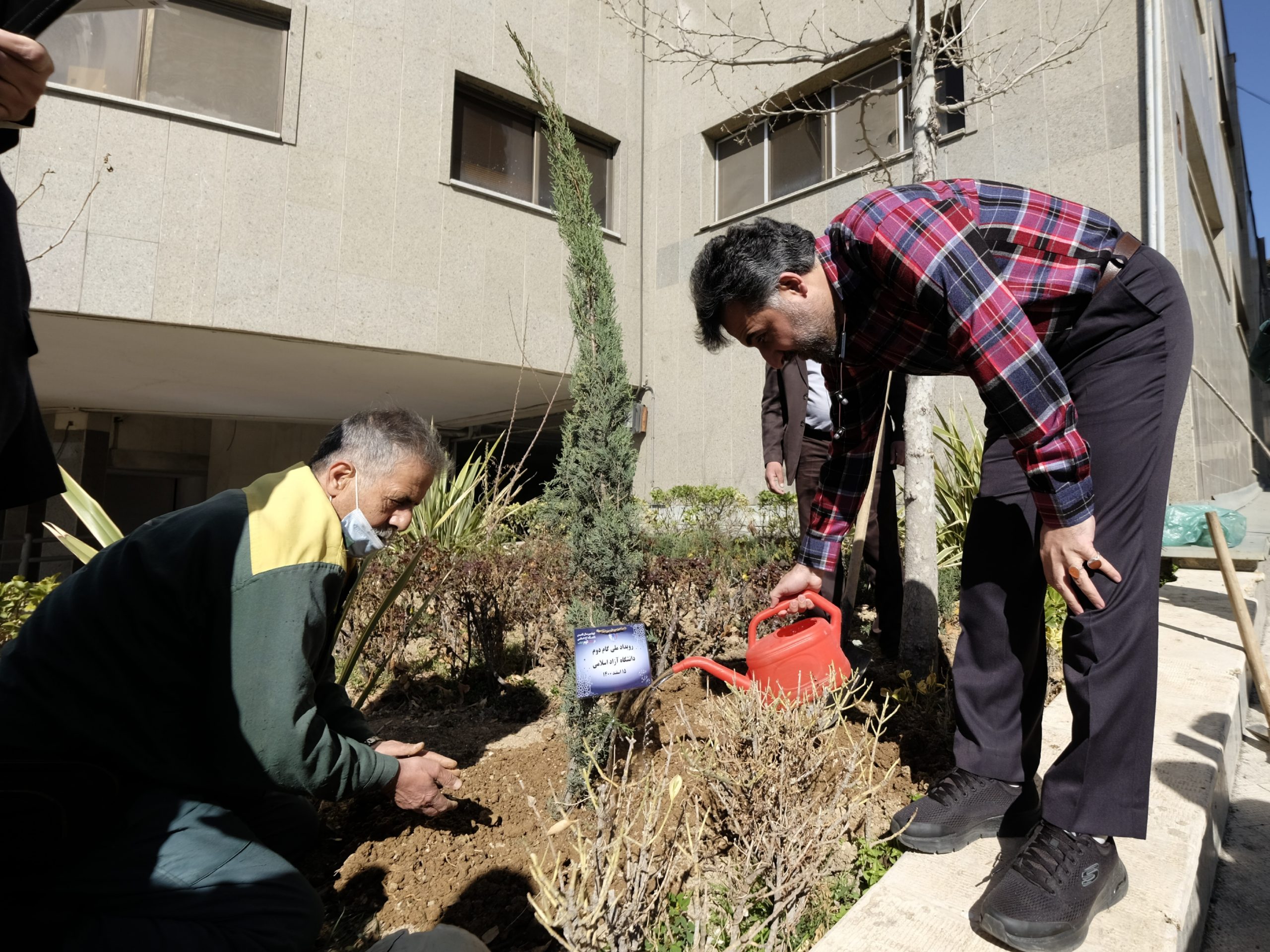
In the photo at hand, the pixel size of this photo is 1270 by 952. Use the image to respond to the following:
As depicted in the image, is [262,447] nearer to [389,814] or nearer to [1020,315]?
[389,814]

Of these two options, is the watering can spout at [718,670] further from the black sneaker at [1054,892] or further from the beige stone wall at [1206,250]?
the beige stone wall at [1206,250]

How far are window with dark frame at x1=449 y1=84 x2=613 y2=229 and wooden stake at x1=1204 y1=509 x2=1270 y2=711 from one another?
21.1 ft

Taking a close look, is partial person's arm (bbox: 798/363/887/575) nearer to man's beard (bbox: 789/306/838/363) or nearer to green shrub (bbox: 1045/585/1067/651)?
man's beard (bbox: 789/306/838/363)

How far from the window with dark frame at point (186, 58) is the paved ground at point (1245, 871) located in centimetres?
765

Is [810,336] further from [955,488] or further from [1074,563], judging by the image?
[955,488]

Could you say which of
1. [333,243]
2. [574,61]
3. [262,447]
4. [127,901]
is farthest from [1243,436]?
[262,447]

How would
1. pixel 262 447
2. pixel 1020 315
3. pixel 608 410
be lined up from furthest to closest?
1. pixel 262 447
2. pixel 608 410
3. pixel 1020 315

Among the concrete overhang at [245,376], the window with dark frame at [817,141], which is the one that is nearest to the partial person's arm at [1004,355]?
the concrete overhang at [245,376]

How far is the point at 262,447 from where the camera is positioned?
440 inches

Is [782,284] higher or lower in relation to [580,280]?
lower

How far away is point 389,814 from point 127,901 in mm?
811

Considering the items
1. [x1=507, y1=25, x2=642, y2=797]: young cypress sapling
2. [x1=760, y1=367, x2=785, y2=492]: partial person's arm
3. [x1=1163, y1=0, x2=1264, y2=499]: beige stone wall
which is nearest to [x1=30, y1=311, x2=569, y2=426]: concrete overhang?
[x1=760, y1=367, x2=785, y2=492]: partial person's arm

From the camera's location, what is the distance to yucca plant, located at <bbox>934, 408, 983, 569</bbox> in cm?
483

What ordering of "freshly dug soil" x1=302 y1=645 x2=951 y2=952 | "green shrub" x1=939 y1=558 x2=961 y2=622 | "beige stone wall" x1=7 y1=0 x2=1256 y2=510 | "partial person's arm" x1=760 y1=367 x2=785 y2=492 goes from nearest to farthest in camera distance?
"freshly dug soil" x1=302 y1=645 x2=951 y2=952 → "partial person's arm" x1=760 y1=367 x2=785 y2=492 → "green shrub" x1=939 y1=558 x2=961 y2=622 → "beige stone wall" x1=7 y1=0 x2=1256 y2=510
